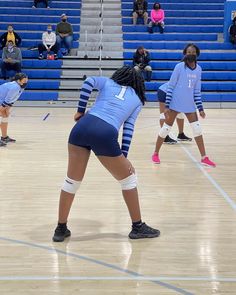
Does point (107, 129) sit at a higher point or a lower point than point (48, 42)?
lower

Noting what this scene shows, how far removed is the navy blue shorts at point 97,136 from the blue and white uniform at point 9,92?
4310 millimetres

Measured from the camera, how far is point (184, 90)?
276 inches

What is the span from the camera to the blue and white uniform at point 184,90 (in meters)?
6.92

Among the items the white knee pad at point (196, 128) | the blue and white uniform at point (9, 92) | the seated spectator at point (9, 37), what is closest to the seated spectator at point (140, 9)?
the seated spectator at point (9, 37)

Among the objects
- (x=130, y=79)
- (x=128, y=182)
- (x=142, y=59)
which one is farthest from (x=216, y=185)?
(x=142, y=59)

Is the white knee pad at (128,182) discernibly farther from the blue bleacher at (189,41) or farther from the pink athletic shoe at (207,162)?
the blue bleacher at (189,41)

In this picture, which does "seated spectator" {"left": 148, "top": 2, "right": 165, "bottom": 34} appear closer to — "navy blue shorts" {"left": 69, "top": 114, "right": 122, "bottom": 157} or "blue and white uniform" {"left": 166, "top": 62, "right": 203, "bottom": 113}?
"blue and white uniform" {"left": 166, "top": 62, "right": 203, "bottom": 113}

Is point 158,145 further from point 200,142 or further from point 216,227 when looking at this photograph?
point 216,227

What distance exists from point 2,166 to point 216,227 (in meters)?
3.42

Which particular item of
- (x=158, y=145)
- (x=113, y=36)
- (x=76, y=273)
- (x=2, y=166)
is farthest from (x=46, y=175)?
(x=113, y=36)

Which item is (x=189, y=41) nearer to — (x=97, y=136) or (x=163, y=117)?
(x=163, y=117)

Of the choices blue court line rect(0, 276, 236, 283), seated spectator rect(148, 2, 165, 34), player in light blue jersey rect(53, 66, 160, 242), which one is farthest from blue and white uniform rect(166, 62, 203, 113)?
seated spectator rect(148, 2, 165, 34)

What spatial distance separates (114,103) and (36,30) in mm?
15301

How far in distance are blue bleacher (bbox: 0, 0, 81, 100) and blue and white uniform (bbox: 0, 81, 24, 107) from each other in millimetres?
7600
